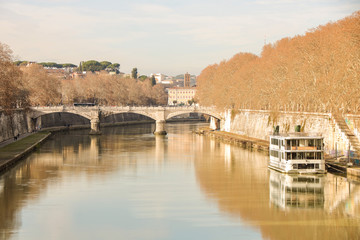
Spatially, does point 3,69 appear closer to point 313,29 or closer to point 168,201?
point 168,201

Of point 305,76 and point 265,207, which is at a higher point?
point 305,76

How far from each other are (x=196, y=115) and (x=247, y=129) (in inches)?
4211

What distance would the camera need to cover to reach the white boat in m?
47.2

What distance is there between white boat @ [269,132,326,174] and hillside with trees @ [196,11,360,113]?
548 centimetres

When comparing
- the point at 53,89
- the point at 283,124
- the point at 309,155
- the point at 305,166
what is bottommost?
the point at 305,166

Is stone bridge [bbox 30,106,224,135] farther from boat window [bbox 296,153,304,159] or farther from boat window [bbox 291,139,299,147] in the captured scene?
boat window [bbox 296,153,304,159]

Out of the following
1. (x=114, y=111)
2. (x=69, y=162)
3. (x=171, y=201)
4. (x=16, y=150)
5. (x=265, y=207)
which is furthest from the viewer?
(x=114, y=111)

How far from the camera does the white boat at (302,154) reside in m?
47.2

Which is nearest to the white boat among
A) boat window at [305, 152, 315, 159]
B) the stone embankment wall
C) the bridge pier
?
boat window at [305, 152, 315, 159]

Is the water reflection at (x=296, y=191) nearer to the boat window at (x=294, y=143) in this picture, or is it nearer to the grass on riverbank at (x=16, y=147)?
the boat window at (x=294, y=143)

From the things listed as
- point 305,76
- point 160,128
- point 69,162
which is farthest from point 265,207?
point 160,128

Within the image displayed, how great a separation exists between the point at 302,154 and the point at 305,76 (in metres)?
21.8

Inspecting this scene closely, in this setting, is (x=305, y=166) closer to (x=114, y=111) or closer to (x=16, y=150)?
(x=16, y=150)

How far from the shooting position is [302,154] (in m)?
47.9
